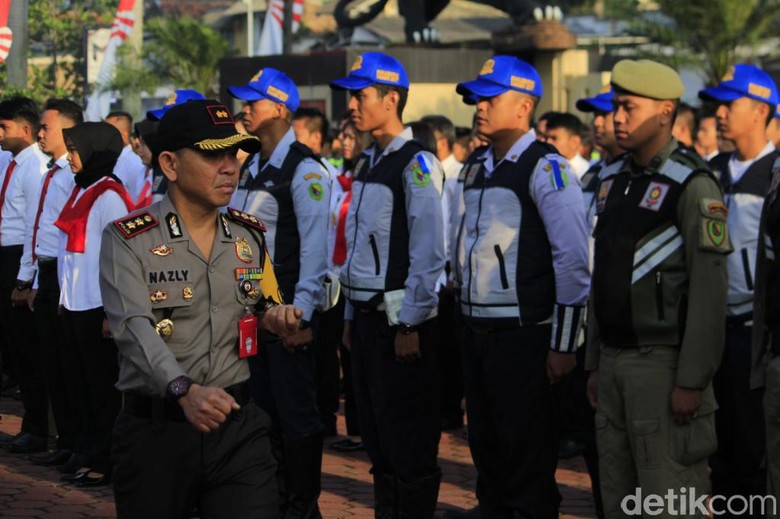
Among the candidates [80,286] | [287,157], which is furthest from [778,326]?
[80,286]

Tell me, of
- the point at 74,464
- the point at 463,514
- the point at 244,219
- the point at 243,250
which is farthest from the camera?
the point at 74,464

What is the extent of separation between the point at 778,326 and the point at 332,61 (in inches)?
687

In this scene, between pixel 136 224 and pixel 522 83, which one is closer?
pixel 136 224

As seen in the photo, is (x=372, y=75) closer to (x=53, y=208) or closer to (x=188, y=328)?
(x=188, y=328)

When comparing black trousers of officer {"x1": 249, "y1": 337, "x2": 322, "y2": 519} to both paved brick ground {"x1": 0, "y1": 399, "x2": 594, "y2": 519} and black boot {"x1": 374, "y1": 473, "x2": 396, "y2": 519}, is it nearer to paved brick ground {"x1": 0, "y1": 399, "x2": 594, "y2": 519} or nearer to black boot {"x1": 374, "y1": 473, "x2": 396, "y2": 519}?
black boot {"x1": 374, "y1": 473, "x2": 396, "y2": 519}

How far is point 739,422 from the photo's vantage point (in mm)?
6555

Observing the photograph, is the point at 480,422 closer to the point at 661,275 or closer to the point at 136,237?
the point at 661,275

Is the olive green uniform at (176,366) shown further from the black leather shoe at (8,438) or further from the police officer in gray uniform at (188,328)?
the black leather shoe at (8,438)

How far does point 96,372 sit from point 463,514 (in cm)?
248

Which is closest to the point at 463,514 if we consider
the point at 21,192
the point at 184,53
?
the point at 21,192

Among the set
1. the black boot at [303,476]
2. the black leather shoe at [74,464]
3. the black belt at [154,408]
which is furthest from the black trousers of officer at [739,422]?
the black leather shoe at [74,464]

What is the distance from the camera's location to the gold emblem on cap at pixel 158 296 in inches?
181

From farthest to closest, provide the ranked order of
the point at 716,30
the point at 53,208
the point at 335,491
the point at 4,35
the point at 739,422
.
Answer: the point at 716,30 → the point at 4,35 → the point at 53,208 → the point at 335,491 → the point at 739,422

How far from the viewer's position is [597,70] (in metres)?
26.0
